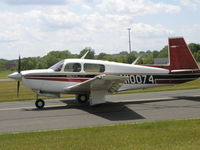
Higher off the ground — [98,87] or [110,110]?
[98,87]

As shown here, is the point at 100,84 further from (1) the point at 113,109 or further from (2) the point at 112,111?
(1) the point at 113,109

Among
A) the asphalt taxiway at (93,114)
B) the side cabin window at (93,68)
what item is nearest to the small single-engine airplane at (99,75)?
the side cabin window at (93,68)

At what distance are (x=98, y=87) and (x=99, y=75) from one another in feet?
1.93

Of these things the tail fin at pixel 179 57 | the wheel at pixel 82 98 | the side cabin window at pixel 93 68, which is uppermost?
the tail fin at pixel 179 57

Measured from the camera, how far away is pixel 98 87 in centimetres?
1178

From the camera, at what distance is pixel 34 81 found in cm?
1292

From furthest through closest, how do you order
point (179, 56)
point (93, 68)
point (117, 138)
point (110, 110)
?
point (179, 56), point (93, 68), point (110, 110), point (117, 138)

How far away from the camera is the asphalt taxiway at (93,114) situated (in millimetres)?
9471

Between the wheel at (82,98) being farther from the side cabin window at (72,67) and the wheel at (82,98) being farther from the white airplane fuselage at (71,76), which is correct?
the side cabin window at (72,67)

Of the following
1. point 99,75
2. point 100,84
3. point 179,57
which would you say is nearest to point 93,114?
point 100,84

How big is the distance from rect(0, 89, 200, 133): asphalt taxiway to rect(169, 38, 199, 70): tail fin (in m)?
1.66

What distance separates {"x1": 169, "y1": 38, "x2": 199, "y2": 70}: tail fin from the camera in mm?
14469

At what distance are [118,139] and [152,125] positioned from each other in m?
1.90

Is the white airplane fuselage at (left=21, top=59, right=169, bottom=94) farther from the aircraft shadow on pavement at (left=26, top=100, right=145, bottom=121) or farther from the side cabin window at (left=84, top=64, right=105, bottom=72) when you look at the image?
the aircraft shadow on pavement at (left=26, top=100, right=145, bottom=121)
